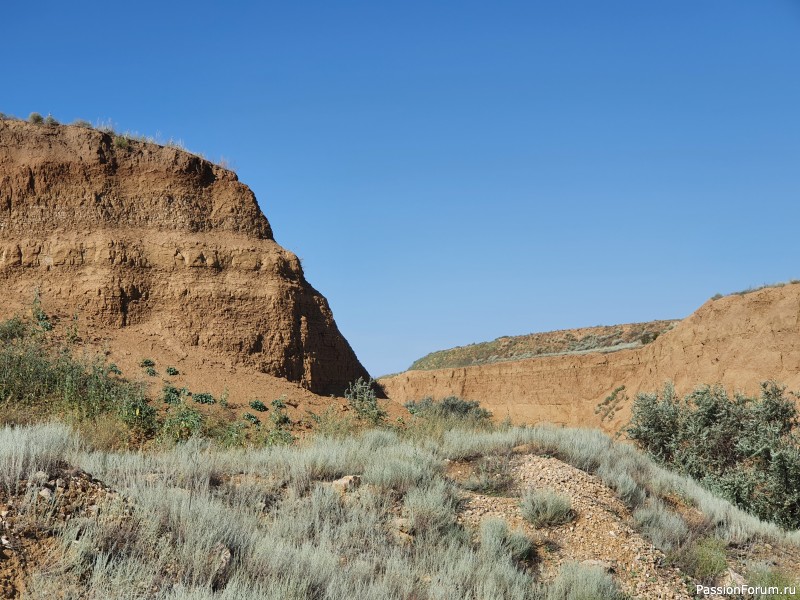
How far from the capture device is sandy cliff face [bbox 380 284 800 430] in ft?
77.5

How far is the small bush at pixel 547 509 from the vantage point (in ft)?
23.9

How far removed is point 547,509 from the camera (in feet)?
24.1

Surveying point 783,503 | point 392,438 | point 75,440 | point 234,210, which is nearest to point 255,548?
point 75,440

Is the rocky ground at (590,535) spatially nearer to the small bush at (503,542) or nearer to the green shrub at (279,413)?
the small bush at (503,542)

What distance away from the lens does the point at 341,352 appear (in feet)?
72.5

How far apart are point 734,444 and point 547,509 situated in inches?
333

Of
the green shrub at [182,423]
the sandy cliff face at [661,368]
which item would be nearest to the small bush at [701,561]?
the green shrub at [182,423]

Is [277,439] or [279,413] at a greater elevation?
[279,413]

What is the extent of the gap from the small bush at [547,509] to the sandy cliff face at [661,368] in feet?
59.5

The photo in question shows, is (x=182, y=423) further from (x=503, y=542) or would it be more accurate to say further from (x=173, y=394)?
(x=503, y=542)

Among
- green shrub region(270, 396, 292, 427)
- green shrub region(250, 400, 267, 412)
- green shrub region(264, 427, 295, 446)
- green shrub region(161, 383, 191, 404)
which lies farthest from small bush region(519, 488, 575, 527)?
green shrub region(250, 400, 267, 412)

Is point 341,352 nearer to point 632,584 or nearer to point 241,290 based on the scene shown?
point 241,290

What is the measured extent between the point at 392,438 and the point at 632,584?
4513mm

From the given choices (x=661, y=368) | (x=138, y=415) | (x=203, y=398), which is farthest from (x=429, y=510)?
(x=661, y=368)
